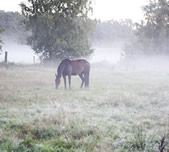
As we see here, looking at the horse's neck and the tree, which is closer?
the horse's neck

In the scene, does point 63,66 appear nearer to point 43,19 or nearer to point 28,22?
point 43,19

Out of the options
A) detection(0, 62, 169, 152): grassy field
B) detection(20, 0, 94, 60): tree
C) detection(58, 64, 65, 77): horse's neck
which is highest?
detection(20, 0, 94, 60): tree

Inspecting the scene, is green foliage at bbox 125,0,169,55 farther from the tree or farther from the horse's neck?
the horse's neck

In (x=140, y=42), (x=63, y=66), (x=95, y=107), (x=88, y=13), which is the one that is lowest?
(x=95, y=107)

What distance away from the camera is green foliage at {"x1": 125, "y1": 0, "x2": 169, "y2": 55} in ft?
125

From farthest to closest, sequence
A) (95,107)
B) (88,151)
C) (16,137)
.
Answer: (95,107) < (16,137) < (88,151)

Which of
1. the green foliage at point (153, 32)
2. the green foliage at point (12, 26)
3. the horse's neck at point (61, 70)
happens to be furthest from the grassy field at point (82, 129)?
the green foliage at point (12, 26)

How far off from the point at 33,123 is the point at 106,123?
1.97 m

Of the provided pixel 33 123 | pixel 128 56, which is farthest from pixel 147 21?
pixel 33 123

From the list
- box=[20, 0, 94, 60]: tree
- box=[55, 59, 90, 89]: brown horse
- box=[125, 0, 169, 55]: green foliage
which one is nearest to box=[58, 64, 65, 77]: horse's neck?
box=[55, 59, 90, 89]: brown horse

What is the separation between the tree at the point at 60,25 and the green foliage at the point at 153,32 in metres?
18.4

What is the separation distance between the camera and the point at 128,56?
142 ft

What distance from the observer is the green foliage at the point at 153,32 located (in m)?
38.2

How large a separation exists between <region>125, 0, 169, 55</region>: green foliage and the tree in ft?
60.5
